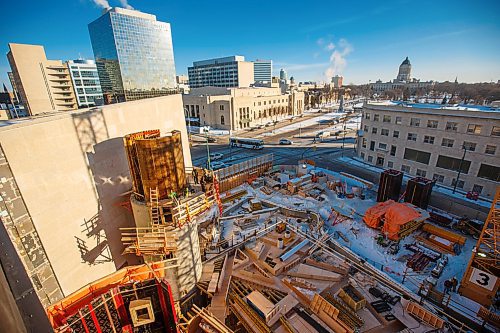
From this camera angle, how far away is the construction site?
36.6 feet

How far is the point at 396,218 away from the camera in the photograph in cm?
2117

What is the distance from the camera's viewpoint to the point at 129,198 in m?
16.2

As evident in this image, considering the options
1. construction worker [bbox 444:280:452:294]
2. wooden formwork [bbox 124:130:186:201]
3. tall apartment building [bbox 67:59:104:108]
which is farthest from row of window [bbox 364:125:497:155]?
tall apartment building [bbox 67:59:104:108]

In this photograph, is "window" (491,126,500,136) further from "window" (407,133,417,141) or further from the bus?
the bus

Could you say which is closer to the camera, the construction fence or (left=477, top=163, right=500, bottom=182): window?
(left=477, top=163, right=500, bottom=182): window

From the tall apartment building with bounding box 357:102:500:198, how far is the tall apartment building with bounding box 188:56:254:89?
112m

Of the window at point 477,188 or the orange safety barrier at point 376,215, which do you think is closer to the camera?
the orange safety barrier at point 376,215

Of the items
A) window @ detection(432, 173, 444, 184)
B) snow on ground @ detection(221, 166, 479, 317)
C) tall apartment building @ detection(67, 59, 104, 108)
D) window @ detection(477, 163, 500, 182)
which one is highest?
tall apartment building @ detection(67, 59, 104, 108)

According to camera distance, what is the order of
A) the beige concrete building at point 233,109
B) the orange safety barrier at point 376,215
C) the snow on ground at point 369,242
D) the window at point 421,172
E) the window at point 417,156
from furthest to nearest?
the beige concrete building at point 233,109 < the window at point 421,172 < the window at point 417,156 < the orange safety barrier at point 376,215 < the snow on ground at point 369,242

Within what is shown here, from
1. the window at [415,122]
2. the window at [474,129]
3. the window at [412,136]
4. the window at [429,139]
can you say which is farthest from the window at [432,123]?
the window at [474,129]

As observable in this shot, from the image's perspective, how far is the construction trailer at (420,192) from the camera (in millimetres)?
25953

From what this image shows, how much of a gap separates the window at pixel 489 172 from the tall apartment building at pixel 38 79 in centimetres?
10525

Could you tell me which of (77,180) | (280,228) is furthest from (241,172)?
(77,180)

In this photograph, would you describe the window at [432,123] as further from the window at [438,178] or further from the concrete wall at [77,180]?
the concrete wall at [77,180]
